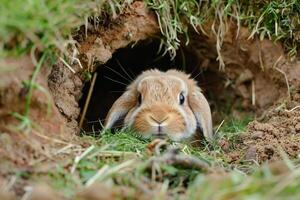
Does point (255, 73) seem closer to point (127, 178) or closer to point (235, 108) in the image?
point (235, 108)

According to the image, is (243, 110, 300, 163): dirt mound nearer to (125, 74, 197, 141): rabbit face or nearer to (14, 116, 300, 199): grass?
A: (14, 116, 300, 199): grass

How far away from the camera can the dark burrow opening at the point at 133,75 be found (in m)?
7.09

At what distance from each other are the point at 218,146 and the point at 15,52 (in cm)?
240

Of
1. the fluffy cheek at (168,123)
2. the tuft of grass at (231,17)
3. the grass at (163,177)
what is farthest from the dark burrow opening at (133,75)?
the grass at (163,177)

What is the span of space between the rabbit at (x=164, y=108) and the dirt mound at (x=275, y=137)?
1.93 feet

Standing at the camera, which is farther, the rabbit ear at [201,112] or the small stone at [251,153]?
the rabbit ear at [201,112]

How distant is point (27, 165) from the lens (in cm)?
340

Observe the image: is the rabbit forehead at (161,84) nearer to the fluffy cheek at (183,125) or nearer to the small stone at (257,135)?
the fluffy cheek at (183,125)

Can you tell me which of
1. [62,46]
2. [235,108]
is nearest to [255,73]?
[235,108]

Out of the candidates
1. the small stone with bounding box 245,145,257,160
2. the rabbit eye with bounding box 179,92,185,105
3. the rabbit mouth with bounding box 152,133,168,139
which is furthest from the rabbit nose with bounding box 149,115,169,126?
the small stone with bounding box 245,145,257,160

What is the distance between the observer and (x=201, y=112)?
5789mm

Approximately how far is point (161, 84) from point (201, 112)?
53 centimetres

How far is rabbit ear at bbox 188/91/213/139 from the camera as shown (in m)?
5.70

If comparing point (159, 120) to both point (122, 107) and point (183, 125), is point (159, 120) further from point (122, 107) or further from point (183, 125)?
point (122, 107)
